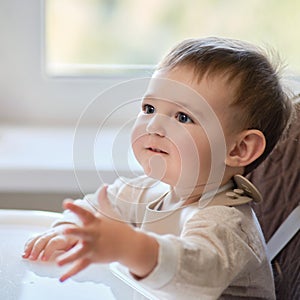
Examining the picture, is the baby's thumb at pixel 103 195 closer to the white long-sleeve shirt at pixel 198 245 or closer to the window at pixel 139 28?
the white long-sleeve shirt at pixel 198 245

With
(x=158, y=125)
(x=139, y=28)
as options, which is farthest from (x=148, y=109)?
(x=139, y=28)

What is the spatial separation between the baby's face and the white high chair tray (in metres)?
0.14

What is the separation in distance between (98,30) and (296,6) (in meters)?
0.37

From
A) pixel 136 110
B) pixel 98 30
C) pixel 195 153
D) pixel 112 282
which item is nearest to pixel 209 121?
pixel 195 153

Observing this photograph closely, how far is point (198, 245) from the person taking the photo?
0.63m

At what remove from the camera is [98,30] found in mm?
1292

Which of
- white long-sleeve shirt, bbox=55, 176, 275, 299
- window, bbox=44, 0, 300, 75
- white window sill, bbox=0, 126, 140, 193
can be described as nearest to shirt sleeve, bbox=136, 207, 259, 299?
white long-sleeve shirt, bbox=55, 176, 275, 299

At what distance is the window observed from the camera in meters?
1.28

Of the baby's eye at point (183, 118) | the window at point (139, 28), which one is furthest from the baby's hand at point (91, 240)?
the window at point (139, 28)

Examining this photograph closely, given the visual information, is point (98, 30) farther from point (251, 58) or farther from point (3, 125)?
point (251, 58)

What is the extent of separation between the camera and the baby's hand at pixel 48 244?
0.78 m

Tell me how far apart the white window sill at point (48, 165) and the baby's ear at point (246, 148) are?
10.6 inches

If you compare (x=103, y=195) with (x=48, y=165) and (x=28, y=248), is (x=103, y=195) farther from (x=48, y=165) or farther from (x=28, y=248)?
(x=48, y=165)

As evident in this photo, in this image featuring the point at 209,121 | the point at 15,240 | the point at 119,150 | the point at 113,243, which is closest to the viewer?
the point at 113,243
